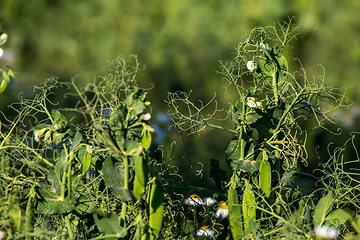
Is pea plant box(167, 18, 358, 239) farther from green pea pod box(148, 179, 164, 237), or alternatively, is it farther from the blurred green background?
the blurred green background

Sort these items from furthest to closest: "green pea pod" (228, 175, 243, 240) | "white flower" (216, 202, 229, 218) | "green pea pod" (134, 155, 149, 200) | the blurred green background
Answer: the blurred green background → "white flower" (216, 202, 229, 218) → "green pea pod" (228, 175, 243, 240) → "green pea pod" (134, 155, 149, 200)

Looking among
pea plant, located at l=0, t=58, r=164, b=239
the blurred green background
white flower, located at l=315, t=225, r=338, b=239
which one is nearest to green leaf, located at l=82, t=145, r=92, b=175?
pea plant, located at l=0, t=58, r=164, b=239

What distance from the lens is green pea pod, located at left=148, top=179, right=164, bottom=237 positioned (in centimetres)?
50

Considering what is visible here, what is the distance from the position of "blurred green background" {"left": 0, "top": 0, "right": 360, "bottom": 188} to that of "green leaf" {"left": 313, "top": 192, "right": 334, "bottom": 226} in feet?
4.80

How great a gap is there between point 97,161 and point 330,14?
7.24ft

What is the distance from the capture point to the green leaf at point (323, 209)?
55 centimetres

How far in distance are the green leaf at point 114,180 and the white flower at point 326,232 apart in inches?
11.0

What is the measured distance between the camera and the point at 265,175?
0.57m

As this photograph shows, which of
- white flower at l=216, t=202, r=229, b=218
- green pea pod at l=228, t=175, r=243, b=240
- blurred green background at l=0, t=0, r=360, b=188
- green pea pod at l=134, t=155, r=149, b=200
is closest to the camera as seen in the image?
green pea pod at l=134, t=155, r=149, b=200

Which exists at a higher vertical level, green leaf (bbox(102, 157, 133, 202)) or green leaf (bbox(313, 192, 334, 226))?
green leaf (bbox(313, 192, 334, 226))

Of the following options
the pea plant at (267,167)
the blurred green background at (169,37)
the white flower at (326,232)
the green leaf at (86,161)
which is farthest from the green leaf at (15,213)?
the blurred green background at (169,37)

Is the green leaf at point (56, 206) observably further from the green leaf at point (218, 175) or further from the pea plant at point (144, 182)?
the green leaf at point (218, 175)

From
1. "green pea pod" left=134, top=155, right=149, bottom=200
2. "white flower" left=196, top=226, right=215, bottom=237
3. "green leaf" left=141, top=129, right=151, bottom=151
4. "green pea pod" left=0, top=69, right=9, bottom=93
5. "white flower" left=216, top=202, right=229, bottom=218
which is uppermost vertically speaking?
"green pea pod" left=0, top=69, right=9, bottom=93

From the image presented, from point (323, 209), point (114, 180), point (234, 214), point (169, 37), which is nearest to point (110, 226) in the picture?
point (114, 180)
